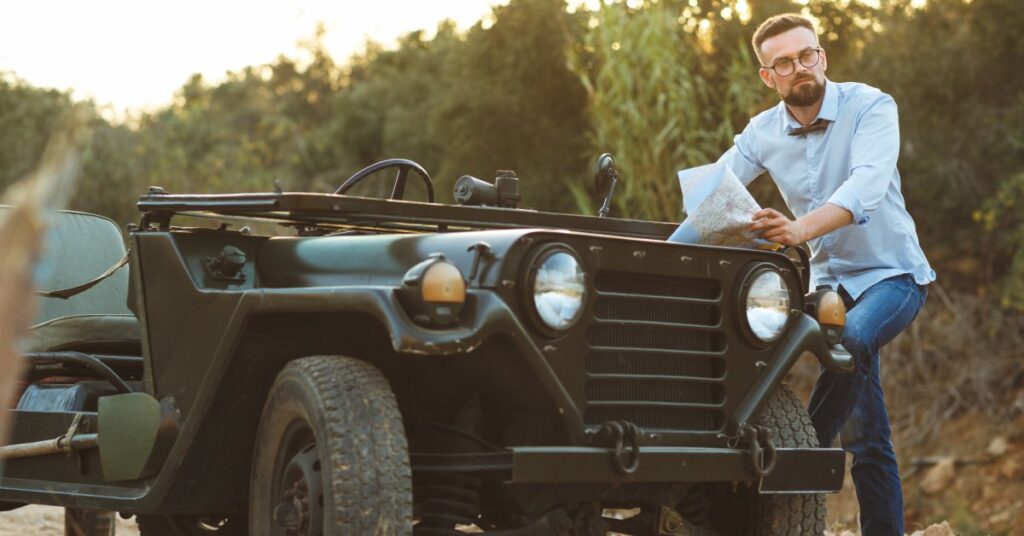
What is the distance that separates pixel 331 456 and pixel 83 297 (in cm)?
263

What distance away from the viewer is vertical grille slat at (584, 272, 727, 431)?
3422mm

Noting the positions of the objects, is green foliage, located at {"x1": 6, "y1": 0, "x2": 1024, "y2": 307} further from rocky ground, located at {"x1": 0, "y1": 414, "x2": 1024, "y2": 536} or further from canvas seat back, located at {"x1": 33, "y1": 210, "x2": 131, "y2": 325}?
canvas seat back, located at {"x1": 33, "y1": 210, "x2": 131, "y2": 325}

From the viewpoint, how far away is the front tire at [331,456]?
3104 mm

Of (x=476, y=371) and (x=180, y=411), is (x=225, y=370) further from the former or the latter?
(x=476, y=371)

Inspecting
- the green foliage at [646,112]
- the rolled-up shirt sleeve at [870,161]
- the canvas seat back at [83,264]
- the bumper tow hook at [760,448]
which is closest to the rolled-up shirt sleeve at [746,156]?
the rolled-up shirt sleeve at [870,161]

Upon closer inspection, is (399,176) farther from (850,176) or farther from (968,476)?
(968,476)

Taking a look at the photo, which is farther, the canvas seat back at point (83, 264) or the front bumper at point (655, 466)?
the canvas seat back at point (83, 264)

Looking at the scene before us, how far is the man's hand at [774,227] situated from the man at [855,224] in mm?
385

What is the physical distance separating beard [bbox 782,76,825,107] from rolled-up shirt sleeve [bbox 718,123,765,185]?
0.92ft

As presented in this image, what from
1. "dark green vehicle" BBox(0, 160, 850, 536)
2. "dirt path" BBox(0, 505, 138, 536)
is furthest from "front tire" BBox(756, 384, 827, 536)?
"dirt path" BBox(0, 505, 138, 536)

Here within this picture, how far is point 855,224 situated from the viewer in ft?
14.9

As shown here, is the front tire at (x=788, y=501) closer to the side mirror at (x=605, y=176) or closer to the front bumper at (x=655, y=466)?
the front bumper at (x=655, y=466)

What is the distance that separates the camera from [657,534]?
374 cm

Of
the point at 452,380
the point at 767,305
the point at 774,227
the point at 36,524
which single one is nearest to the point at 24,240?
the point at 452,380
